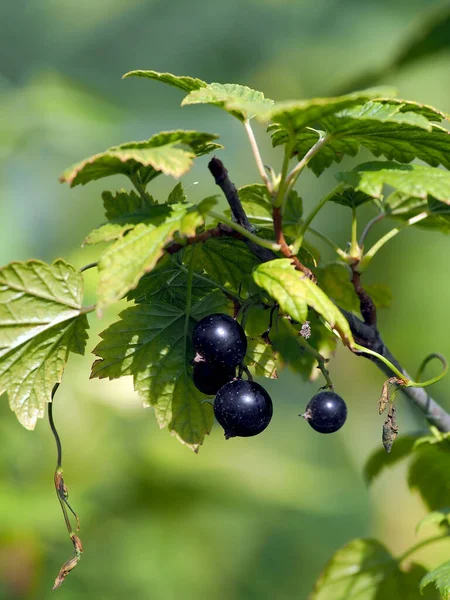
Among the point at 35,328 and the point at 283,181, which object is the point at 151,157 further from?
the point at 35,328

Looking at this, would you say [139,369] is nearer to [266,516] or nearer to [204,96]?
[204,96]

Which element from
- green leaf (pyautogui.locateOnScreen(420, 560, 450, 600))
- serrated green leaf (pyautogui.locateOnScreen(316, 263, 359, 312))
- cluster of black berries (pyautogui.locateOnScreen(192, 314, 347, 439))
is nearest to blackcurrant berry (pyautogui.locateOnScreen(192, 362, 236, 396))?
cluster of black berries (pyautogui.locateOnScreen(192, 314, 347, 439))

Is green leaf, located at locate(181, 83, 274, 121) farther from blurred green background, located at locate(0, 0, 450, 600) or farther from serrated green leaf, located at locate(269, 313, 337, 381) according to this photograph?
blurred green background, located at locate(0, 0, 450, 600)

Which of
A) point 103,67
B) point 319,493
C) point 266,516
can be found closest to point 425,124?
point 266,516

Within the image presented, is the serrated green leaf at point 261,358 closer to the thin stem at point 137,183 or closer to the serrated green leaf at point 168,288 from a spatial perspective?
the serrated green leaf at point 168,288

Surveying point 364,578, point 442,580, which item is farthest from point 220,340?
point 364,578
